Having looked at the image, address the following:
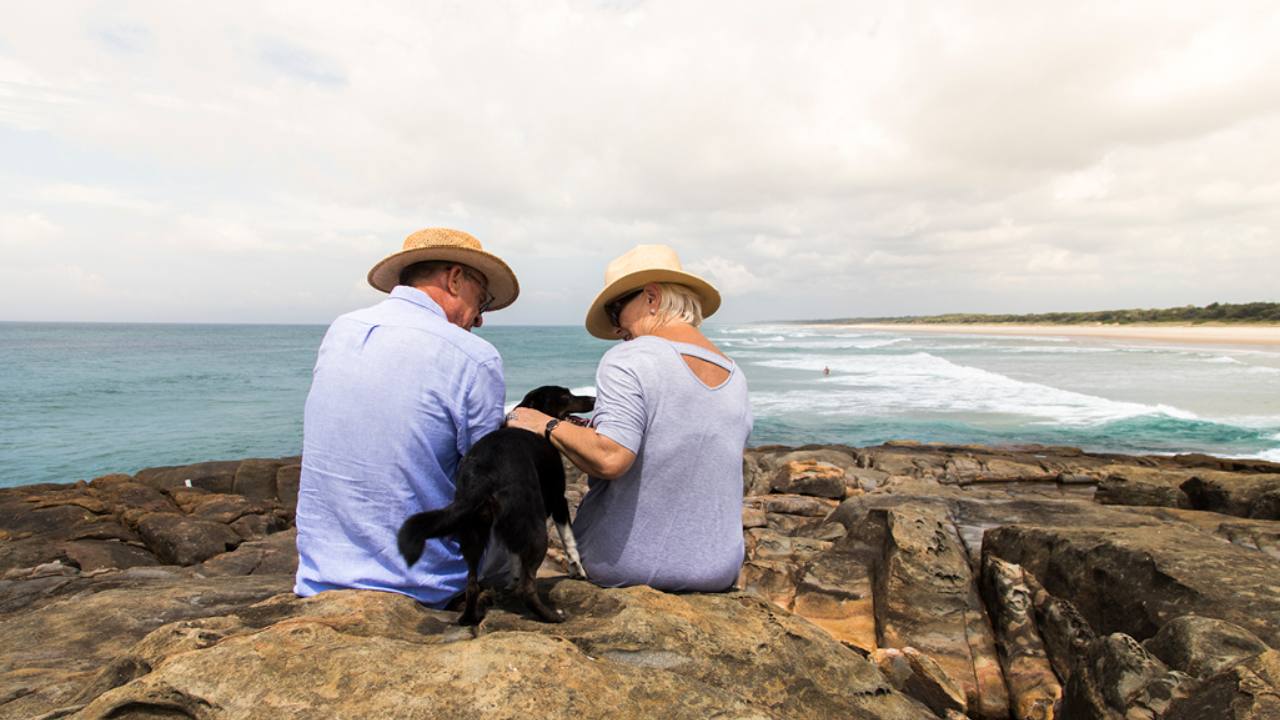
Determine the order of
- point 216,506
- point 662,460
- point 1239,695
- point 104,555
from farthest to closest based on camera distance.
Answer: point 216,506, point 104,555, point 662,460, point 1239,695

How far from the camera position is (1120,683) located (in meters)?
2.76

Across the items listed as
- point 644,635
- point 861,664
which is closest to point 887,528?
point 861,664

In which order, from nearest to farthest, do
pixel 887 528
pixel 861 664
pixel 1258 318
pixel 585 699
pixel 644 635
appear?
1. pixel 585 699
2. pixel 644 635
3. pixel 861 664
4. pixel 887 528
5. pixel 1258 318

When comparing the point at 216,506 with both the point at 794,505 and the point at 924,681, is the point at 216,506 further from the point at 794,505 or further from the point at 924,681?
the point at 924,681

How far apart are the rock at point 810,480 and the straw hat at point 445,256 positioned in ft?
30.1

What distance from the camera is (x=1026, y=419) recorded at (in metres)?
22.1

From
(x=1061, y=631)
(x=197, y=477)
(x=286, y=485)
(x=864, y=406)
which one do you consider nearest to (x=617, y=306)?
(x=1061, y=631)

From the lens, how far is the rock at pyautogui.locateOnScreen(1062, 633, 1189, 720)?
2.65 m

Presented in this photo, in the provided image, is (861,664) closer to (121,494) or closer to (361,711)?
(361,711)

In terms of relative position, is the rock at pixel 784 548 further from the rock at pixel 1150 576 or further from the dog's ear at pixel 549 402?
the dog's ear at pixel 549 402

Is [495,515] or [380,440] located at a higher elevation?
[380,440]

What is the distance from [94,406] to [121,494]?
26.1 m

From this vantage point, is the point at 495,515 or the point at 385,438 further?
the point at 385,438

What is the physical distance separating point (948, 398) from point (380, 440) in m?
28.5
